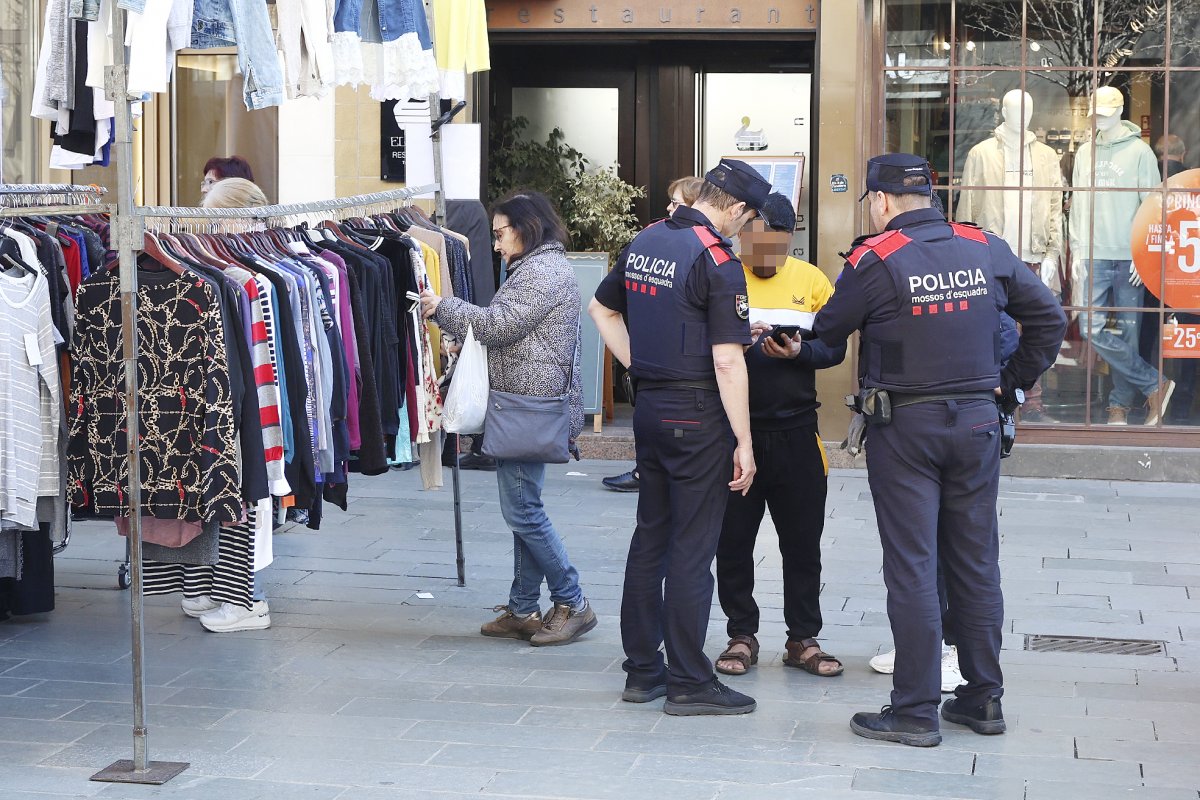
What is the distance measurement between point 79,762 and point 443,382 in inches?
95.9

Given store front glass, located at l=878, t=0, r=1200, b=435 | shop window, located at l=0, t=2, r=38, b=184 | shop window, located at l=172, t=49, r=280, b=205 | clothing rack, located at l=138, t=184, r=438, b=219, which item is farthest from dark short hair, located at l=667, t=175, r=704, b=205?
shop window, located at l=0, t=2, r=38, b=184

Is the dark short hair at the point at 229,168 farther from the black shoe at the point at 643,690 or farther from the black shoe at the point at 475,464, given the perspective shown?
the black shoe at the point at 643,690

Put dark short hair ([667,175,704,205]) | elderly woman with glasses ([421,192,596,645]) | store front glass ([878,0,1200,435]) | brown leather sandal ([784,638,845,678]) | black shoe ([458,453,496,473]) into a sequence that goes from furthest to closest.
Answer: black shoe ([458,453,496,473])
store front glass ([878,0,1200,435])
dark short hair ([667,175,704,205])
elderly woman with glasses ([421,192,596,645])
brown leather sandal ([784,638,845,678])

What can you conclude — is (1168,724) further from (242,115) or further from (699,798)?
(242,115)

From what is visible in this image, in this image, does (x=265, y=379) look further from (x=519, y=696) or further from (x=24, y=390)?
(x=519, y=696)

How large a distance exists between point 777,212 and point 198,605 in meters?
3.11

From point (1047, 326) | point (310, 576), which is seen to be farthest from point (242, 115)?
point (1047, 326)

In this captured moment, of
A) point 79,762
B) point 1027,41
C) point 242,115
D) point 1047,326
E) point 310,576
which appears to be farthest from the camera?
point 242,115

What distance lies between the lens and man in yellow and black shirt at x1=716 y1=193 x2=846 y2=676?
5.90 meters

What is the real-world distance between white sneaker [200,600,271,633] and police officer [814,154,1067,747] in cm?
269

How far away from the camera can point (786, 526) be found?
6.09 meters

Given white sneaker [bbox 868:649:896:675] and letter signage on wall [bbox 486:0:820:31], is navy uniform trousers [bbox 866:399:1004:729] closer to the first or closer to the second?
→ white sneaker [bbox 868:649:896:675]

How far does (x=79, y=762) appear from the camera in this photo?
5.05 metres

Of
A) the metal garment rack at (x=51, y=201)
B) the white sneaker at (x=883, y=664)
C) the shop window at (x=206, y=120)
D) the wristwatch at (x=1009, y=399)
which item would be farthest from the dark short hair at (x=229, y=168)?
the wristwatch at (x=1009, y=399)
